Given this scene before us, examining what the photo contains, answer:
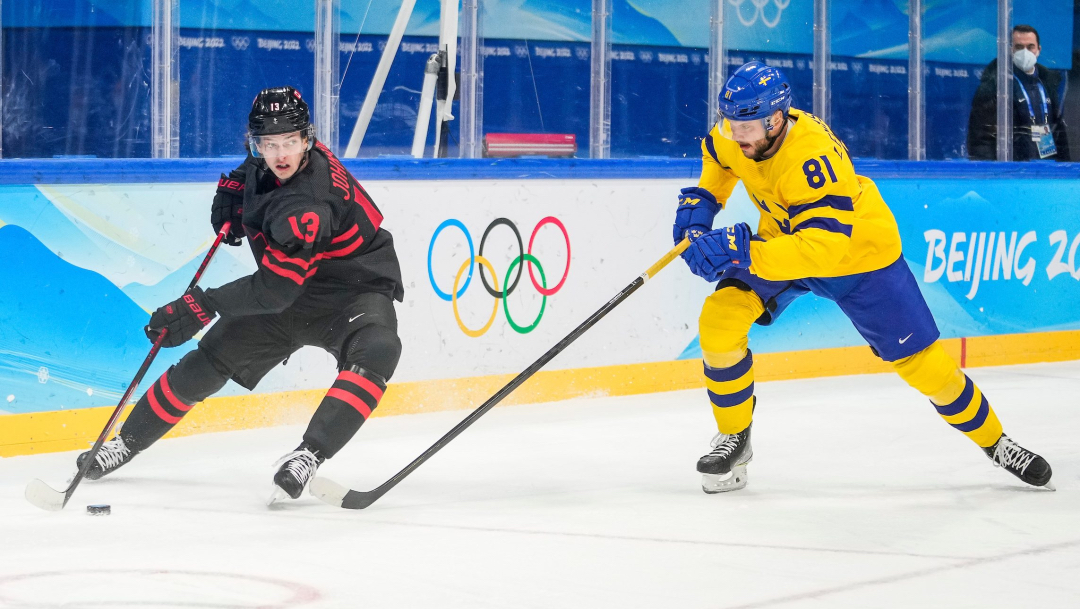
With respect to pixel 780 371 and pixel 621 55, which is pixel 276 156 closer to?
pixel 621 55

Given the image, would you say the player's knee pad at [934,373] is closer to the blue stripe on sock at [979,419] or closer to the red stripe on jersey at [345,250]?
the blue stripe on sock at [979,419]

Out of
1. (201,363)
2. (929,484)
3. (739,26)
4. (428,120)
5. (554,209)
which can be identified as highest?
(739,26)

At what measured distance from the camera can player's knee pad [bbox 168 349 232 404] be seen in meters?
3.52

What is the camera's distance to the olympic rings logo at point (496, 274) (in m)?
4.97

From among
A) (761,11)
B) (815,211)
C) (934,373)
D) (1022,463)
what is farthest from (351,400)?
(761,11)

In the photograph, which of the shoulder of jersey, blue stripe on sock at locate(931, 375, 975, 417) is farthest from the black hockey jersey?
blue stripe on sock at locate(931, 375, 975, 417)

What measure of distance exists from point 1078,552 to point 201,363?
2.15 metres

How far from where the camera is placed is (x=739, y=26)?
6.01 meters

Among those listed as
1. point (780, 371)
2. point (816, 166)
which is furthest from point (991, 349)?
point (816, 166)

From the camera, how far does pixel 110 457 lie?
11.7ft

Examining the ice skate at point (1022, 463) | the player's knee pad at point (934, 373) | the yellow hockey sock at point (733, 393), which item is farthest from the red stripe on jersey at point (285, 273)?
the ice skate at point (1022, 463)

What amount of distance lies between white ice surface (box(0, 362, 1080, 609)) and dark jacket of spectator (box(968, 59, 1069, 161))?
7.07ft

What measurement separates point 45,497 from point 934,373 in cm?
223

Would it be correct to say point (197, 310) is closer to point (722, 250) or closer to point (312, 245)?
point (312, 245)
